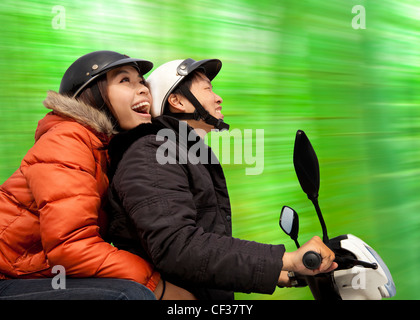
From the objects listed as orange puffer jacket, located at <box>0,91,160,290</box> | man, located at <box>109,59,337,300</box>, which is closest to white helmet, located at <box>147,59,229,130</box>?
man, located at <box>109,59,337,300</box>

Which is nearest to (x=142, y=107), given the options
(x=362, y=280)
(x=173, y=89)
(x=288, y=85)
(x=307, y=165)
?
(x=173, y=89)

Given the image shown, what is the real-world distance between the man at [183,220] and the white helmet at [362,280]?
0.12 metres

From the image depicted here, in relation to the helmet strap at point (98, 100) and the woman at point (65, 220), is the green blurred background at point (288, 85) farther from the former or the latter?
the woman at point (65, 220)

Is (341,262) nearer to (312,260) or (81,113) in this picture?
(312,260)

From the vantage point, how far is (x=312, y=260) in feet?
5.24

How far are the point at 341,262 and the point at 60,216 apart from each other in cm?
106

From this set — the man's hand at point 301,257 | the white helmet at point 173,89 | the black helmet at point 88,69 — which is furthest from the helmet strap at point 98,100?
the man's hand at point 301,257

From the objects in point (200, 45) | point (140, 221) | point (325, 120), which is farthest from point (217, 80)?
point (140, 221)

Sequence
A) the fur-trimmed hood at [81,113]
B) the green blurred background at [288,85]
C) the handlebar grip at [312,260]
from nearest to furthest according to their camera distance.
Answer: the handlebar grip at [312,260] < the fur-trimmed hood at [81,113] < the green blurred background at [288,85]

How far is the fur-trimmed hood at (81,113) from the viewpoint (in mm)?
1929
